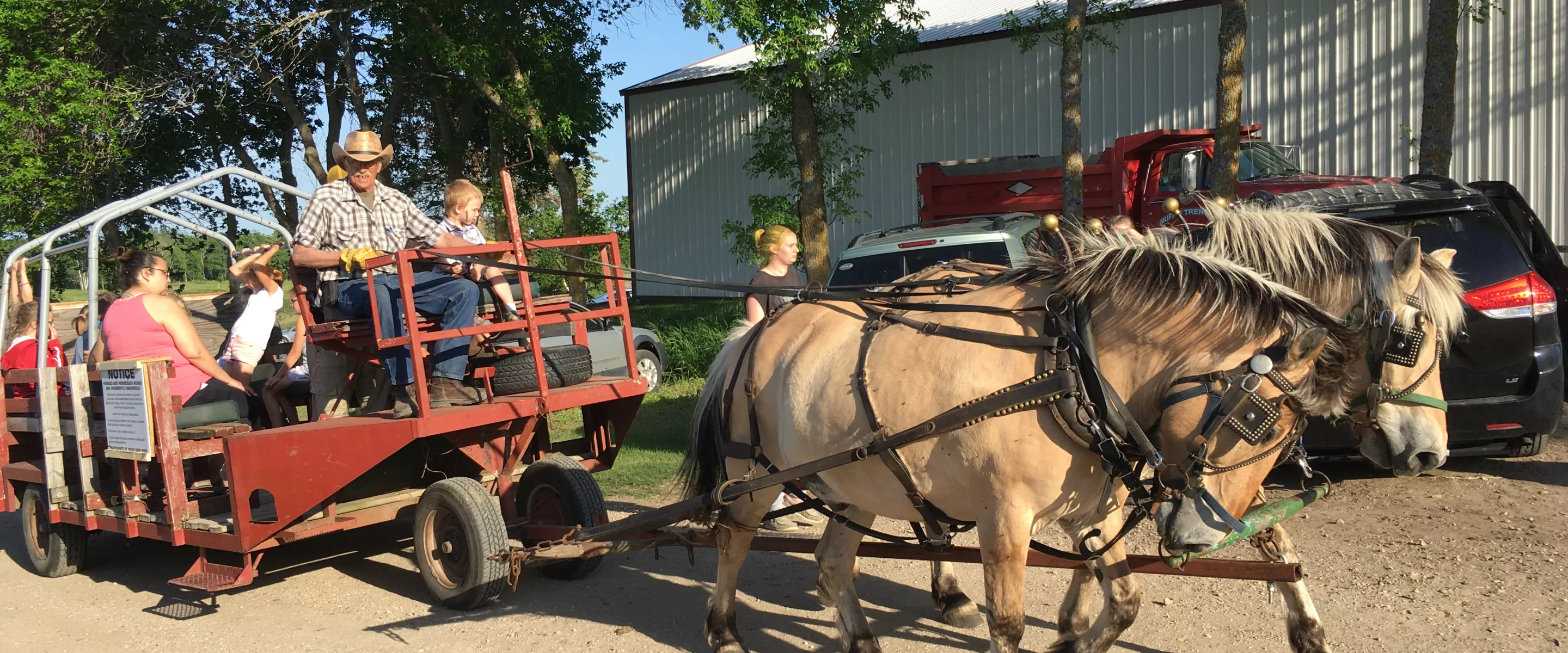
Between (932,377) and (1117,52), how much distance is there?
588 inches

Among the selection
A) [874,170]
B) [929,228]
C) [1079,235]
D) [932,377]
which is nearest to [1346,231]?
[1079,235]

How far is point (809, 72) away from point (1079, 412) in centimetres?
1076

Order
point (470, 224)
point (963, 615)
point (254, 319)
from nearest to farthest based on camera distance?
point (963, 615)
point (470, 224)
point (254, 319)

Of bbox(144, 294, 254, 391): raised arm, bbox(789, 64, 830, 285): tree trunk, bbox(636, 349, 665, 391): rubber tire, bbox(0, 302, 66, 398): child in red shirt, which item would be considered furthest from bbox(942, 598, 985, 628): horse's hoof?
bbox(789, 64, 830, 285): tree trunk

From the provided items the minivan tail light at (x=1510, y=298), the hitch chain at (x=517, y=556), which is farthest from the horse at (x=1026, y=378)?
the minivan tail light at (x=1510, y=298)

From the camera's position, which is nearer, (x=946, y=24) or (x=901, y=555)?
(x=901, y=555)

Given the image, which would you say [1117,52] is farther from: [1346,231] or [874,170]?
[1346,231]

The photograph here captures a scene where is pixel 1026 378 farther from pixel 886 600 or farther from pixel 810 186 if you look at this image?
pixel 810 186

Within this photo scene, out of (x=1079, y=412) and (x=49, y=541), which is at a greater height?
(x=1079, y=412)

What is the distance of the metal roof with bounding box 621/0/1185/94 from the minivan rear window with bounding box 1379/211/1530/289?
10610 millimetres

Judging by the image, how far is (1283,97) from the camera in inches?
625

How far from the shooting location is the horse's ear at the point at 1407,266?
3.12 m

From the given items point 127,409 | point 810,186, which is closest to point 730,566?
point 127,409

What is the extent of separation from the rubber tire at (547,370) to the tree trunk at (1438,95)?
8.11 m
